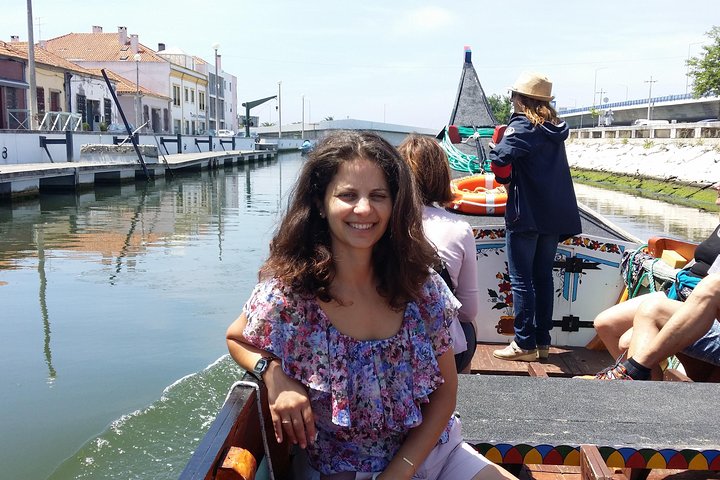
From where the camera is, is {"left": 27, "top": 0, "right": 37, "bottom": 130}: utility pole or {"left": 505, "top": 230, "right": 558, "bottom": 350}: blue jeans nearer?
{"left": 505, "top": 230, "right": 558, "bottom": 350}: blue jeans

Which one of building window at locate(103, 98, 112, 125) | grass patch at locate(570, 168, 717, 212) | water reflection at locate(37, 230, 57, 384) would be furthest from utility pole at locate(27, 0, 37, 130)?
grass patch at locate(570, 168, 717, 212)

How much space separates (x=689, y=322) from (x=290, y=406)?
1944 millimetres

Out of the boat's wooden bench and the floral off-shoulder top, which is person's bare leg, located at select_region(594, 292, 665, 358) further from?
the floral off-shoulder top

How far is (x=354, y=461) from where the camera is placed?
74.9 inches

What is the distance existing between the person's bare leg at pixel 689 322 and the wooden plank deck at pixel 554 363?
2.89 ft

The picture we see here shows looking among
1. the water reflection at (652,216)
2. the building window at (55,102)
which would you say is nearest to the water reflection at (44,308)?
the water reflection at (652,216)

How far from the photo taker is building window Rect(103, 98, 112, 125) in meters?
39.2

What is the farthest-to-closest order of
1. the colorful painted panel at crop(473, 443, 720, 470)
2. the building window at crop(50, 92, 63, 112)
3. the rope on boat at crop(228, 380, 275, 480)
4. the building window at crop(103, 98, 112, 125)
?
the building window at crop(103, 98, 112, 125), the building window at crop(50, 92, 63, 112), the colorful painted panel at crop(473, 443, 720, 470), the rope on boat at crop(228, 380, 275, 480)

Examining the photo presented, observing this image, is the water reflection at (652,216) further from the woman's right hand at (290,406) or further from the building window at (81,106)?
the building window at (81,106)

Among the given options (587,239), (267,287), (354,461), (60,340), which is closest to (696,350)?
(587,239)

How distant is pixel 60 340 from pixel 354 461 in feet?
17.9

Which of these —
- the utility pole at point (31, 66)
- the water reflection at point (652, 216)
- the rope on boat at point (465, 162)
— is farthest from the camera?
the utility pole at point (31, 66)

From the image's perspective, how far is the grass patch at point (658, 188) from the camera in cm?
2317

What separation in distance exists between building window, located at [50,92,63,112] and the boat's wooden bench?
34227mm
